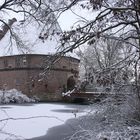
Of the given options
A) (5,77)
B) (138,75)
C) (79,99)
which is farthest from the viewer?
(5,77)

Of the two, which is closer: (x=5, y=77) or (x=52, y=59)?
(x=52, y=59)

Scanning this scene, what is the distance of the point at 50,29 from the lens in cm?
838

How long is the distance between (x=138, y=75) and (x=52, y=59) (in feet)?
7.26

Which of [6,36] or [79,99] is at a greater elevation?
[6,36]

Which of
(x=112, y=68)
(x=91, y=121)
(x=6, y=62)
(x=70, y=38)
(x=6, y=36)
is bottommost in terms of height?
(x=91, y=121)

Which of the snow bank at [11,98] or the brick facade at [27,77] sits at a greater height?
the brick facade at [27,77]

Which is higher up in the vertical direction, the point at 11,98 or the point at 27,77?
the point at 27,77

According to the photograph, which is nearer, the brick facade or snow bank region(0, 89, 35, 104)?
snow bank region(0, 89, 35, 104)

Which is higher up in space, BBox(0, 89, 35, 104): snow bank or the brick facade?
the brick facade

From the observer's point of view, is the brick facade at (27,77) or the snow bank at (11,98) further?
the brick facade at (27,77)

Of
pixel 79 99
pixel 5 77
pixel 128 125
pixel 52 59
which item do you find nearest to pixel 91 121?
pixel 128 125

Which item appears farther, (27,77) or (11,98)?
(27,77)

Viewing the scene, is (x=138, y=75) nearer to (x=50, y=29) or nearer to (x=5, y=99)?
(x=50, y=29)

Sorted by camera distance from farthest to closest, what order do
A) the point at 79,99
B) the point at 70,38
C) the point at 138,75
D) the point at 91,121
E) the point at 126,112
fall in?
the point at 79,99
the point at 91,121
the point at 126,112
the point at 138,75
the point at 70,38
